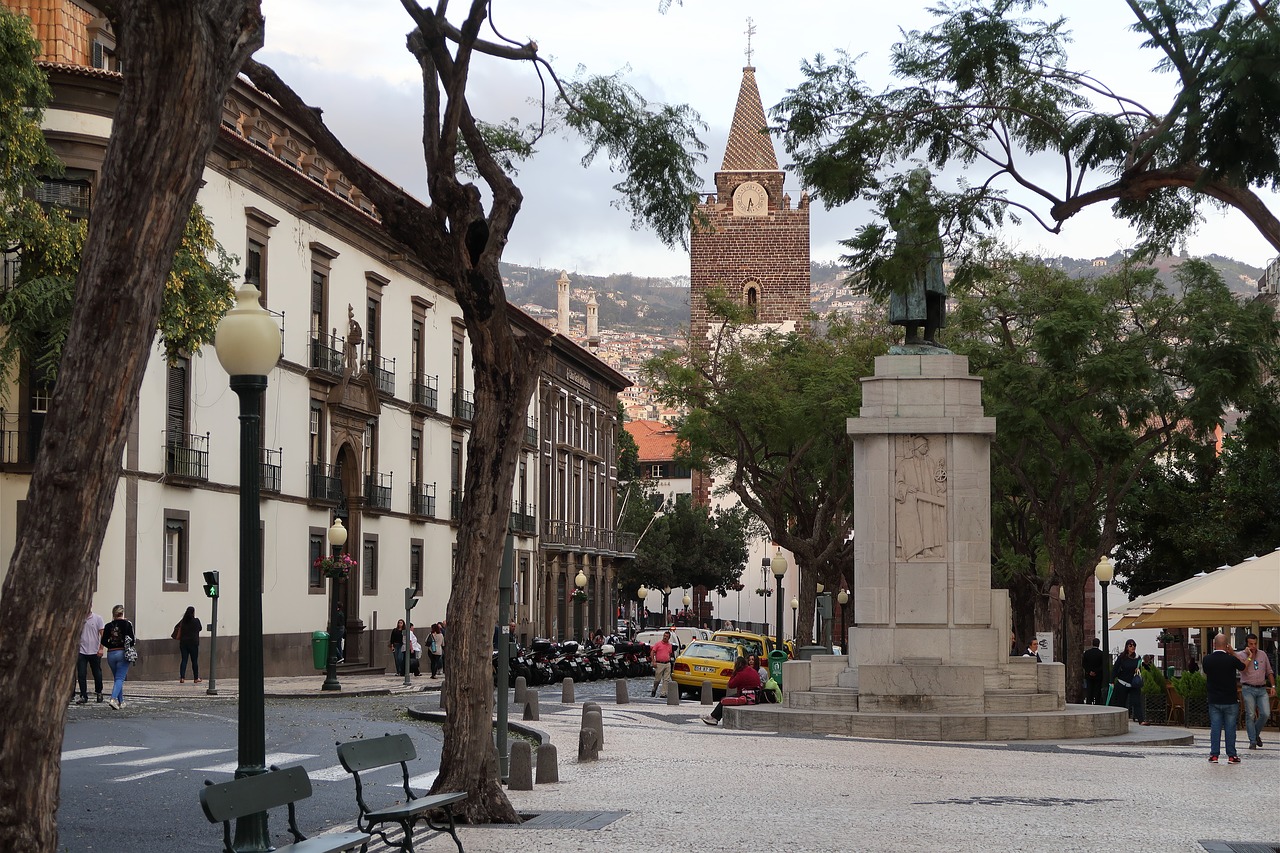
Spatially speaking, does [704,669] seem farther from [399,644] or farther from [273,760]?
[273,760]

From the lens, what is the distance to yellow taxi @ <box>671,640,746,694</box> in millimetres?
37688

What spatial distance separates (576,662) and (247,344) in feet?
116

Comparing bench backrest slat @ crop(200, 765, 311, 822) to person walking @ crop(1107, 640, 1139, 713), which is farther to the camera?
person walking @ crop(1107, 640, 1139, 713)

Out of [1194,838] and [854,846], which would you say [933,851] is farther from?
[1194,838]

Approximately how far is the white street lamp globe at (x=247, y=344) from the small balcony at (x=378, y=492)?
37852 millimetres

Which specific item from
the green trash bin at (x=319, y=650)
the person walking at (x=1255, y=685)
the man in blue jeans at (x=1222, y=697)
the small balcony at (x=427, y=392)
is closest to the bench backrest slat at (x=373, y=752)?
the man in blue jeans at (x=1222, y=697)

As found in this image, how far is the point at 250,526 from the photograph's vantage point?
930 centimetres

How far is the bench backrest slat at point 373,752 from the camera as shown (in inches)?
410

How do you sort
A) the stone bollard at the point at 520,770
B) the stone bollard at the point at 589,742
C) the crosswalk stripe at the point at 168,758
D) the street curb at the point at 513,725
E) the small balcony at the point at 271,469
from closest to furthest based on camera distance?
the stone bollard at the point at 520,770, the crosswalk stripe at the point at 168,758, the stone bollard at the point at 589,742, the street curb at the point at 513,725, the small balcony at the point at 271,469

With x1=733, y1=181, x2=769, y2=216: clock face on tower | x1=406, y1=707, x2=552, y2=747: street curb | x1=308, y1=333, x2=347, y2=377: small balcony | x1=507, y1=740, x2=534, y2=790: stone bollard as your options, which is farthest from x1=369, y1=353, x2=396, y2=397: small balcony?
x1=733, y1=181, x2=769, y2=216: clock face on tower

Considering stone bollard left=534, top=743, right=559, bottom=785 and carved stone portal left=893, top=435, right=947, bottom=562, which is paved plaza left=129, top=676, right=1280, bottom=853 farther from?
carved stone portal left=893, top=435, right=947, bottom=562

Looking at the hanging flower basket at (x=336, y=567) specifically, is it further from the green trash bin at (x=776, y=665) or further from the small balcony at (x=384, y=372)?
the green trash bin at (x=776, y=665)

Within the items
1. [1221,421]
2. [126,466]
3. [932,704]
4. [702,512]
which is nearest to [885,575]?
[932,704]

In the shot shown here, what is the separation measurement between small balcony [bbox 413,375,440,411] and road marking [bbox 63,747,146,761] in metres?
33.4
